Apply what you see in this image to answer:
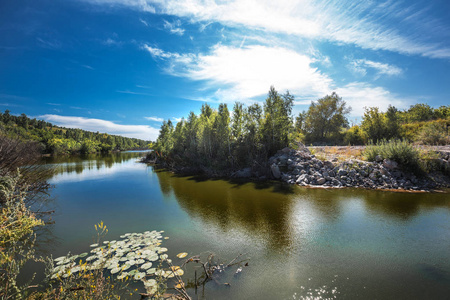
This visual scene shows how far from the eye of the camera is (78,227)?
23.5ft

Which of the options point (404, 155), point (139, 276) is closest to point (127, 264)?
point (139, 276)

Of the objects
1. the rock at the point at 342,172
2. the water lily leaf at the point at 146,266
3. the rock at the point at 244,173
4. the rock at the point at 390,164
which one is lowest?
the water lily leaf at the point at 146,266

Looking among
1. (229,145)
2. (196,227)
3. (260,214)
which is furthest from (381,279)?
(229,145)

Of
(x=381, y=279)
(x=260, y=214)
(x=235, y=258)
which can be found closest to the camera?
(x=381, y=279)

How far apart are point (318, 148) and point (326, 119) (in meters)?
12.9

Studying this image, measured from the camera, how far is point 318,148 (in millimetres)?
21297

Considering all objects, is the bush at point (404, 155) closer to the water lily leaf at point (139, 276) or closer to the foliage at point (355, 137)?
the foliage at point (355, 137)

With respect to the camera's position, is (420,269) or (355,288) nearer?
(355,288)

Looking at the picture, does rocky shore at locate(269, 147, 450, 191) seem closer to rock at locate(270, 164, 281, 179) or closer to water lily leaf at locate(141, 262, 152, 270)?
rock at locate(270, 164, 281, 179)

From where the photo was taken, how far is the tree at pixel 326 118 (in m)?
30.8

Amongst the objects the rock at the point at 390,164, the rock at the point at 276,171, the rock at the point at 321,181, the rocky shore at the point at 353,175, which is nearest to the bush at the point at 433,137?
the rocky shore at the point at 353,175

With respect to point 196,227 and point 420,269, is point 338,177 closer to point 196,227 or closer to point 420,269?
point 420,269

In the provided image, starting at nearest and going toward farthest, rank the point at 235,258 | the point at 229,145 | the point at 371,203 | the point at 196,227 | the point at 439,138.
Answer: the point at 235,258, the point at 196,227, the point at 371,203, the point at 439,138, the point at 229,145

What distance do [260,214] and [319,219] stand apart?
2.30 meters
